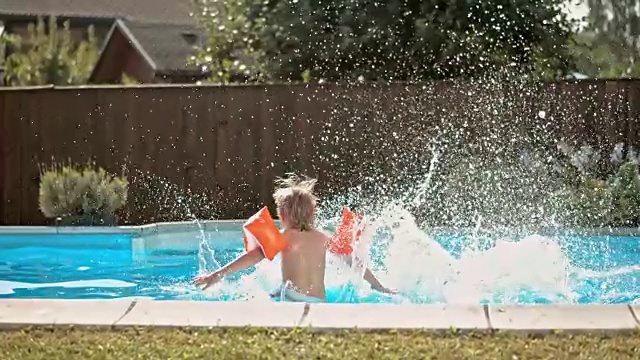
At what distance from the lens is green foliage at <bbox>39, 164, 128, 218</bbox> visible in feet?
33.1

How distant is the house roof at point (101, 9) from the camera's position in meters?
33.9

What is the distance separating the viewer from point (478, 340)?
3830 mm

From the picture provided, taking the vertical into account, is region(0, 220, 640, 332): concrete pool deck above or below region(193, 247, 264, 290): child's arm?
above

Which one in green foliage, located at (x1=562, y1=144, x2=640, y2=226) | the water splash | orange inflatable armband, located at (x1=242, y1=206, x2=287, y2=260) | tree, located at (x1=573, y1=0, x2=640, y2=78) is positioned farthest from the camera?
tree, located at (x1=573, y1=0, x2=640, y2=78)

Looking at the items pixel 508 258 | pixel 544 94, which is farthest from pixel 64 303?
pixel 544 94

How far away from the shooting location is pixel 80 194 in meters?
10.1

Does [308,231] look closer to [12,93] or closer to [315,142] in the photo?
[315,142]

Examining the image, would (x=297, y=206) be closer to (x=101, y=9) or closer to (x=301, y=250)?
(x=301, y=250)

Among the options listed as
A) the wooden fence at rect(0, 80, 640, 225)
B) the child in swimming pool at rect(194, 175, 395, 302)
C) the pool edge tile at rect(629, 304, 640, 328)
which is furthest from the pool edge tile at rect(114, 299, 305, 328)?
the wooden fence at rect(0, 80, 640, 225)

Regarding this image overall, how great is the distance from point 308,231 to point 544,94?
6.01 m

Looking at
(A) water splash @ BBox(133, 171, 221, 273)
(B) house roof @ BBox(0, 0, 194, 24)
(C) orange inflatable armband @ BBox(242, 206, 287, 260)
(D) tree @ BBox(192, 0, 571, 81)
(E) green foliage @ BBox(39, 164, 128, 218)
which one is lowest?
(B) house roof @ BBox(0, 0, 194, 24)

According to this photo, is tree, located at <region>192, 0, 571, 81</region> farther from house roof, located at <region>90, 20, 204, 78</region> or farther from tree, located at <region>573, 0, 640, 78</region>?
house roof, located at <region>90, 20, 204, 78</region>

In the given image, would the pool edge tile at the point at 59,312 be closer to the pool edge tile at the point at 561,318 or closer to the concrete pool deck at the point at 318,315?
the concrete pool deck at the point at 318,315

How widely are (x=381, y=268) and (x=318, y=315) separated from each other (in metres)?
3.20
